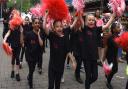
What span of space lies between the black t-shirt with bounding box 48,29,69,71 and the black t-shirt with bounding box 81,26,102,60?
34.4 inches

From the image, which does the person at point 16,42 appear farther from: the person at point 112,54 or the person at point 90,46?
the person at point 90,46

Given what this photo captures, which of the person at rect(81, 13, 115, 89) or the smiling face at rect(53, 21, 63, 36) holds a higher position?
the smiling face at rect(53, 21, 63, 36)

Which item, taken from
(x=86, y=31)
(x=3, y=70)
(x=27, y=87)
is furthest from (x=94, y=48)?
(x=3, y=70)

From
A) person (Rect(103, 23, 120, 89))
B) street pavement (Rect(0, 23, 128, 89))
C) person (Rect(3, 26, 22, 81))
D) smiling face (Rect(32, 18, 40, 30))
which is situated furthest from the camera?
person (Rect(3, 26, 22, 81))

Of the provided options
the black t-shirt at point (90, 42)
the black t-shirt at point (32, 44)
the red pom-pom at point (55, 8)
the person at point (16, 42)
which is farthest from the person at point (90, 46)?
the person at point (16, 42)

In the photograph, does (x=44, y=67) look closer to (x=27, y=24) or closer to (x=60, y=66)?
(x=27, y=24)

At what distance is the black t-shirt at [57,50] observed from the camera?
7.45m

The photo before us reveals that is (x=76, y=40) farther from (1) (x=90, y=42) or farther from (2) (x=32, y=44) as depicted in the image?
(1) (x=90, y=42)

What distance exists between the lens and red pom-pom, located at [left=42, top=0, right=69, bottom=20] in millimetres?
7438

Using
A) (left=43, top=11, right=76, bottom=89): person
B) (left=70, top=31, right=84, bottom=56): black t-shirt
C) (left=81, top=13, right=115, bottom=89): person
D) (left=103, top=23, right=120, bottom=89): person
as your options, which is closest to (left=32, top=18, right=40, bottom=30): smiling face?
(left=70, top=31, right=84, bottom=56): black t-shirt

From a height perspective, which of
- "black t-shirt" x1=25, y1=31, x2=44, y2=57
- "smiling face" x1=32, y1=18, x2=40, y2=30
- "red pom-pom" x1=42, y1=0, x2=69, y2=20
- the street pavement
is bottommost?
the street pavement

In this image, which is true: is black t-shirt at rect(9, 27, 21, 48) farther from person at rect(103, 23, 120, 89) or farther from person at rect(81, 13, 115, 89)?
person at rect(81, 13, 115, 89)

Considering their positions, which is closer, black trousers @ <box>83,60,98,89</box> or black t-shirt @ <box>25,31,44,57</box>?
black trousers @ <box>83,60,98,89</box>

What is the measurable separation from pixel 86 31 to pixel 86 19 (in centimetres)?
26
